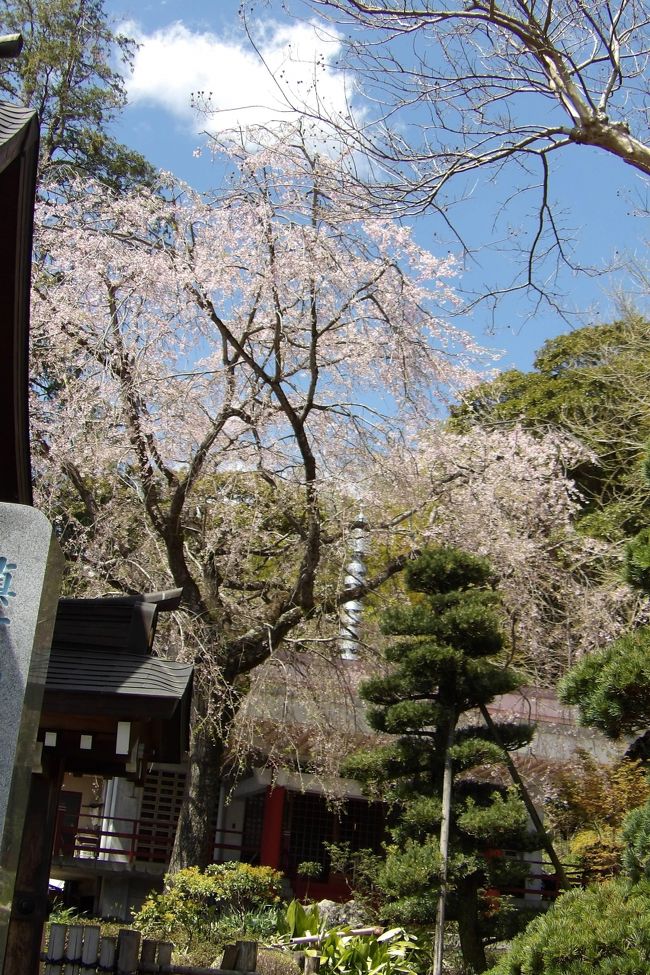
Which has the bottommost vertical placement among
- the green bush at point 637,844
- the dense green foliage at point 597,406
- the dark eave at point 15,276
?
the green bush at point 637,844

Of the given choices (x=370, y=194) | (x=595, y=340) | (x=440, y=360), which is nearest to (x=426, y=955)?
(x=440, y=360)

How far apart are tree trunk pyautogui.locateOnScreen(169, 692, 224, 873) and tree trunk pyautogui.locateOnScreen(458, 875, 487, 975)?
9.92 ft

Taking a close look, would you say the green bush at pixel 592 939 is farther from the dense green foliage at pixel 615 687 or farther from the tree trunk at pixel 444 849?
the tree trunk at pixel 444 849

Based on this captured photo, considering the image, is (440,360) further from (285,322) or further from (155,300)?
(155,300)

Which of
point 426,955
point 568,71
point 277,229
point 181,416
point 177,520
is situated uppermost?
point 277,229

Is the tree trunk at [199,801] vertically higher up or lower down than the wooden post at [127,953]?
higher up

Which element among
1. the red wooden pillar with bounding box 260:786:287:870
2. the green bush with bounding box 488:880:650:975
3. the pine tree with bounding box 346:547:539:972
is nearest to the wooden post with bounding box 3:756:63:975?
the green bush with bounding box 488:880:650:975

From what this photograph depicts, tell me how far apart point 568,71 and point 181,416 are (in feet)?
18.6

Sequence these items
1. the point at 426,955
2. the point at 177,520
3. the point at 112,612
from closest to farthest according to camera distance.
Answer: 1. the point at 112,612
2. the point at 426,955
3. the point at 177,520

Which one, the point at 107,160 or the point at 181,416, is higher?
the point at 107,160

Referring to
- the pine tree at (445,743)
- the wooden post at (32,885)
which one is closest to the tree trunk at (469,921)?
the pine tree at (445,743)

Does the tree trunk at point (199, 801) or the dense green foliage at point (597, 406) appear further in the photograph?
the dense green foliage at point (597, 406)

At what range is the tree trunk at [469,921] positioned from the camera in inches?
330

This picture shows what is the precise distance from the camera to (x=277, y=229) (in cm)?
995
